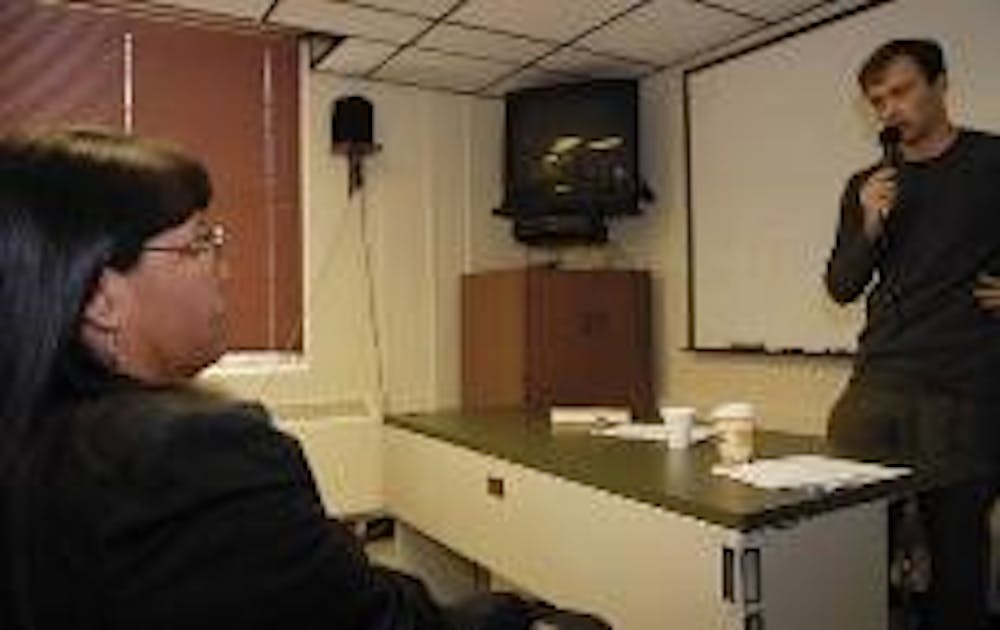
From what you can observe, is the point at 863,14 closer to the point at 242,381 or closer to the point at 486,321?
the point at 486,321

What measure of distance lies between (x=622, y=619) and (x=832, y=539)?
50cm

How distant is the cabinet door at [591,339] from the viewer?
3746 mm

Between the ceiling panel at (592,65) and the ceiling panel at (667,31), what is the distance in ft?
0.27

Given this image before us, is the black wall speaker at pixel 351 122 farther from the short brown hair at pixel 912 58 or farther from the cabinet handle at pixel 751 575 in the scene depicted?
the cabinet handle at pixel 751 575

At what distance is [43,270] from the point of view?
0.85 m

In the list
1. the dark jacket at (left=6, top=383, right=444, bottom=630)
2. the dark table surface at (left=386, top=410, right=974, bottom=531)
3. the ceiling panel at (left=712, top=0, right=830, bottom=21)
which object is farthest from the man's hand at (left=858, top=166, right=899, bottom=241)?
the dark jacket at (left=6, top=383, right=444, bottom=630)

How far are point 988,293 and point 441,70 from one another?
2382mm

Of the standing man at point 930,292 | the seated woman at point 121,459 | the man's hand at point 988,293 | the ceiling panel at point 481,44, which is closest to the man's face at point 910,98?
the standing man at point 930,292

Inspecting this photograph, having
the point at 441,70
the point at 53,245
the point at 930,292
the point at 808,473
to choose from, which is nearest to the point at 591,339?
the point at 441,70

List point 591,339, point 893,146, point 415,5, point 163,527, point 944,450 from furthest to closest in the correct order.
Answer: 1. point 591,339
2. point 415,5
3. point 893,146
4. point 944,450
5. point 163,527

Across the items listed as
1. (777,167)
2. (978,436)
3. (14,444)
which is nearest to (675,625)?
(978,436)

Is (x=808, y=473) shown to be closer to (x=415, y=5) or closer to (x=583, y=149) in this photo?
(x=415, y=5)

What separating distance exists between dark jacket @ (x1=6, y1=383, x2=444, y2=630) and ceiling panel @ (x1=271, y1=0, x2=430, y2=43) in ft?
8.53

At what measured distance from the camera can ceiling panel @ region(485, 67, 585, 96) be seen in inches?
158
